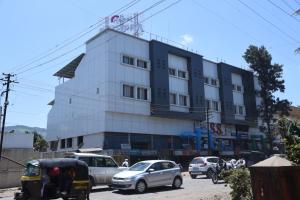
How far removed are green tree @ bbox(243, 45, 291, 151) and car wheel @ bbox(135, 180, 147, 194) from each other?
135 ft

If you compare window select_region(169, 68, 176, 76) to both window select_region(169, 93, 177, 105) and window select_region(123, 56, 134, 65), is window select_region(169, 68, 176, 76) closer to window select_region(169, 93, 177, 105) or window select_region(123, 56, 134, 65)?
window select_region(169, 93, 177, 105)

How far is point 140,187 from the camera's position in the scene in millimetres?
18547

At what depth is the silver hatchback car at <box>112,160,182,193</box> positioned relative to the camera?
1841cm

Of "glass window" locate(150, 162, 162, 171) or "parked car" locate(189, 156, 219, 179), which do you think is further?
"parked car" locate(189, 156, 219, 179)

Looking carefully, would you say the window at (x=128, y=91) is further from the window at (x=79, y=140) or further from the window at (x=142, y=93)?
the window at (x=79, y=140)

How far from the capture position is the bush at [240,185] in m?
11.0

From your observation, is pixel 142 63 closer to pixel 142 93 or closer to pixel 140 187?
pixel 142 93

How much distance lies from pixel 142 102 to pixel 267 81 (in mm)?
24474

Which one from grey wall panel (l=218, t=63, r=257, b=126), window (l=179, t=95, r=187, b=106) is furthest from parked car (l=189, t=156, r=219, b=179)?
grey wall panel (l=218, t=63, r=257, b=126)

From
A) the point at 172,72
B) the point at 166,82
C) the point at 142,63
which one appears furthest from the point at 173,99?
the point at 142,63

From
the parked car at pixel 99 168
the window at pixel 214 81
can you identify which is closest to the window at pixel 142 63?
the window at pixel 214 81

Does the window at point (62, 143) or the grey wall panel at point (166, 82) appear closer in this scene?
the grey wall panel at point (166, 82)

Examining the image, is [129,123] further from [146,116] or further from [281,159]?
[281,159]

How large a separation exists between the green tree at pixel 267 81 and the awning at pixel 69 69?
26634 mm
